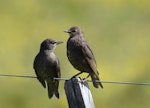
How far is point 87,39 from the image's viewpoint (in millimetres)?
23641

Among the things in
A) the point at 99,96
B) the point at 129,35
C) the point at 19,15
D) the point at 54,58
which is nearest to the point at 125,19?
the point at 129,35

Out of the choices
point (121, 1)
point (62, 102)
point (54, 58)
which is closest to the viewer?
point (54, 58)

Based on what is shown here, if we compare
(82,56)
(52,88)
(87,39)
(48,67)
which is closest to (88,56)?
(82,56)

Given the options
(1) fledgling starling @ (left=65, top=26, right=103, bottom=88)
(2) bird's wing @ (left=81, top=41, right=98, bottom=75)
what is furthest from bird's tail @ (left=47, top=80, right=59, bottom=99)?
(2) bird's wing @ (left=81, top=41, right=98, bottom=75)

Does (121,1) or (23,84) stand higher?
(121,1)

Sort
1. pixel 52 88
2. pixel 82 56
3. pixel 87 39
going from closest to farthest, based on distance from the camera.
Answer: pixel 82 56 → pixel 52 88 → pixel 87 39

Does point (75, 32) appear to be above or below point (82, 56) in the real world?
above

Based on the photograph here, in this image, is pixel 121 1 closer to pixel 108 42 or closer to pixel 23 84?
pixel 108 42

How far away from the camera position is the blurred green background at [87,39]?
2141cm

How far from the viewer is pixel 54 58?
1509 cm

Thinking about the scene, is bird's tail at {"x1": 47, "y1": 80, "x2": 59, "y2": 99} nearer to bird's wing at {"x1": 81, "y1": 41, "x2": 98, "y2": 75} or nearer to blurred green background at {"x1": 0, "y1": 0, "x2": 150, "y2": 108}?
bird's wing at {"x1": 81, "y1": 41, "x2": 98, "y2": 75}

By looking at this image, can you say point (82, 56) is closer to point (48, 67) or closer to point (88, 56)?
point (88, 56)

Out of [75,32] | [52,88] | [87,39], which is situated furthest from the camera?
[87,39]

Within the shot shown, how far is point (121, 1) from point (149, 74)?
3.93 metres
